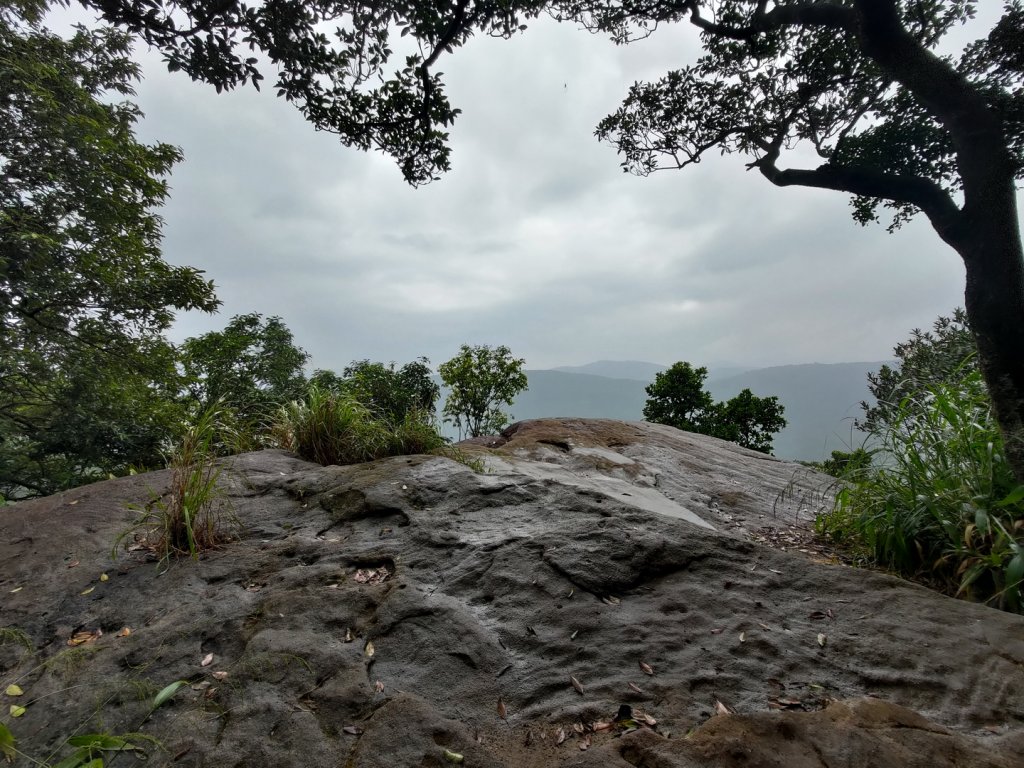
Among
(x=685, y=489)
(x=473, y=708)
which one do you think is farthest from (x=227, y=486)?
(x=685, y=489)

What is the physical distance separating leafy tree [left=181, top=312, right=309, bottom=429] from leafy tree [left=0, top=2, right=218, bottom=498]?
300 cm

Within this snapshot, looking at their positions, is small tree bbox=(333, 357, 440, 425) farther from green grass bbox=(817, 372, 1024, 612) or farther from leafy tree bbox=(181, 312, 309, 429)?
green grass bbox=(817, 372, 1024, 612)

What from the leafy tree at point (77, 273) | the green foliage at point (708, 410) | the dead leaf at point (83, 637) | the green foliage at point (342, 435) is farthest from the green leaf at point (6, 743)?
the green foliage at point (708, 410)

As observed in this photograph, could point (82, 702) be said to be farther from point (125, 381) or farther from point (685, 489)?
point (125, 381)

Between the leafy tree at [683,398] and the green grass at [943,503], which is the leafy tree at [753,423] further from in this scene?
the green grass at [943,503]

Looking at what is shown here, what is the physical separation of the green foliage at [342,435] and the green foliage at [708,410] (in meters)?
7.04

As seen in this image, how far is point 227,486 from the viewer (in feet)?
11.4

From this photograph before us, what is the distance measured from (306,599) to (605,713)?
1387 millimetres

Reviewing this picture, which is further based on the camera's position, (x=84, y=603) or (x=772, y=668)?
(x=84, y=603)

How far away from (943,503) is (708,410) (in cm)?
795

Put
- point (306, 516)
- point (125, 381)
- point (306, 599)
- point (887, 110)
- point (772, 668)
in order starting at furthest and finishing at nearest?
point (125, 381), point (887, 110), point (306, 516), point (306, 599), point (772, 668)

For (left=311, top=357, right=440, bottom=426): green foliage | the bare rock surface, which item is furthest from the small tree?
the bare rock surface

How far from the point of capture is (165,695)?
170 cm

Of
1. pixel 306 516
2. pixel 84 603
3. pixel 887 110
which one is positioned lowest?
pixel 84 603
